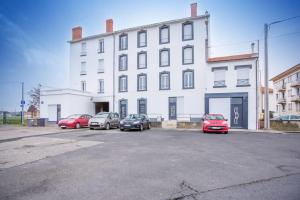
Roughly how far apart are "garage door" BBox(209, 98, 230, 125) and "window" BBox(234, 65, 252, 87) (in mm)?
2218

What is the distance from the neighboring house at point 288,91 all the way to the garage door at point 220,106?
83.1 ft

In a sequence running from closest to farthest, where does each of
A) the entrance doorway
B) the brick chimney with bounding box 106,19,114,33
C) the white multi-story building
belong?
1. the white multi-story building
2. the brick chimney with bounding box 106,19,114,33
3. the entrance doorway

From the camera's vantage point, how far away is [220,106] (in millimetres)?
21031

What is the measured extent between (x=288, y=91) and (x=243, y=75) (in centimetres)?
2815

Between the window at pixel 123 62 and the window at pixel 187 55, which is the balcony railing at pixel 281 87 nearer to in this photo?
the window at pixel 187 55

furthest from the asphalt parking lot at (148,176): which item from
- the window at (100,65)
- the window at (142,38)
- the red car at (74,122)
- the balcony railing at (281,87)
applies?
the balcony railing at (281,87)

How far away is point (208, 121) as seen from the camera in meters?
15.4

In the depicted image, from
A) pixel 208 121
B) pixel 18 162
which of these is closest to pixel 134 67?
pixel 208 121

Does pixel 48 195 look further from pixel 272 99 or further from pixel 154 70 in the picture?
pixel 272 99

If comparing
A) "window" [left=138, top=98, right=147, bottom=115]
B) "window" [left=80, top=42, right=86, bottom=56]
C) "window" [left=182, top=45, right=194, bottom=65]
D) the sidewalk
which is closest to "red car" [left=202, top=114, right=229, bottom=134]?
"window" [left=182, top=45, right=194, bottom=65]

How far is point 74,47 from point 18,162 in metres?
26.4

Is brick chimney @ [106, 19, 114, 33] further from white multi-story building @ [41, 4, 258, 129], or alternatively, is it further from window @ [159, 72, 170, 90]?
window @ [159, 72, 170, 90]

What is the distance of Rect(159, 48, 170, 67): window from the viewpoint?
79.1 feet

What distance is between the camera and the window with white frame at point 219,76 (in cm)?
2106
